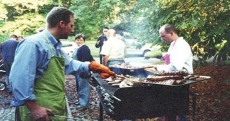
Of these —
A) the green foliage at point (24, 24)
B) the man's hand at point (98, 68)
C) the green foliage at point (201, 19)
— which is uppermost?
the green foliage at point (24, 24)

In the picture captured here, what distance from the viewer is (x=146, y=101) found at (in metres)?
4.58

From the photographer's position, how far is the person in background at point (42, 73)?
9.94ft

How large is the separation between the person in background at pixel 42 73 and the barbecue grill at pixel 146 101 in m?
1.10

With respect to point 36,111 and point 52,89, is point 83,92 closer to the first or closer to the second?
point 52,89

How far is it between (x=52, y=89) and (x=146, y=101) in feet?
5.51

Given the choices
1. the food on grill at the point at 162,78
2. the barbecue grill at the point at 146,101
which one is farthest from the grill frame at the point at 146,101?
the food on grill at the point at 162,78

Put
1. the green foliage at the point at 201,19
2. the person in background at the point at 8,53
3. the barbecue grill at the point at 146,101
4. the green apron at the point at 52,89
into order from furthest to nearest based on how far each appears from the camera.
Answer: the person in background at the point at 8,53 < the green foliage at the point at 201,19 < the barbecue grill at the point at 146,101 < the green apron at the point at 52,89

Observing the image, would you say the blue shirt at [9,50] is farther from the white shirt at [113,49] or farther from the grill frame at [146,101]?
the grill frame at [146,101]

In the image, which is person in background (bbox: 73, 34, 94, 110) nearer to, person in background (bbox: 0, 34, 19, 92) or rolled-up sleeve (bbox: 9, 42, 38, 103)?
person in background (bbox: 0, 34, 19, 92)

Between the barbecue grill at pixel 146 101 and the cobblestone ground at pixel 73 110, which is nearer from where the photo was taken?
the barbecue grill at pixel 146 101

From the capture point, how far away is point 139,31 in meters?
13.6

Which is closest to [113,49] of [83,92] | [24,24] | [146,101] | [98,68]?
[83,92]

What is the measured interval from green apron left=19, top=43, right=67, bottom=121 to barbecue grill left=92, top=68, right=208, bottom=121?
1.08 m

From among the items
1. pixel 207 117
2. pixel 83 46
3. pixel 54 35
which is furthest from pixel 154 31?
pixel 54 35
